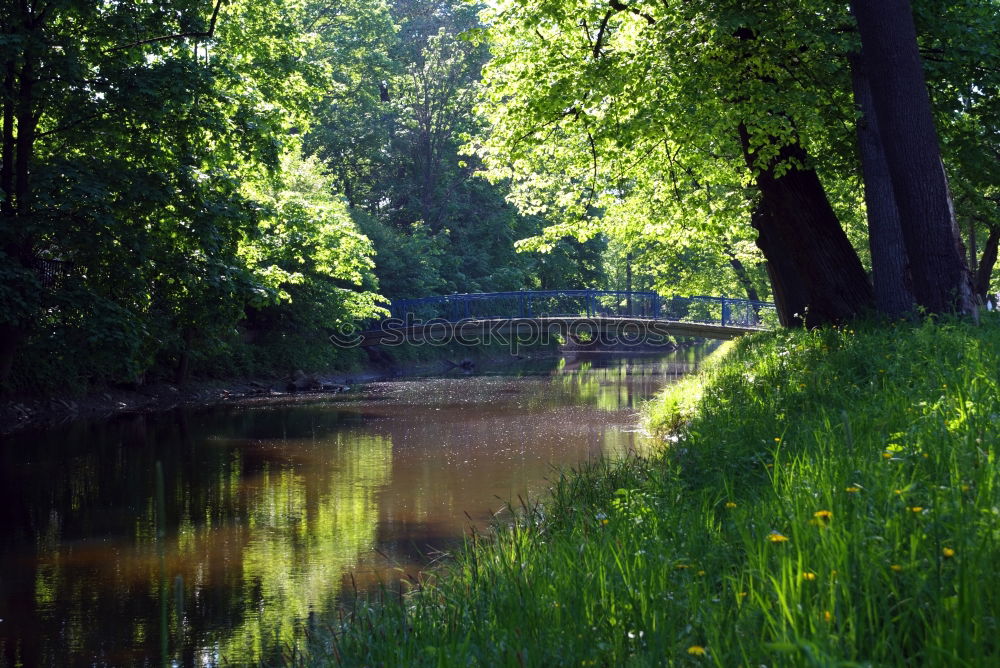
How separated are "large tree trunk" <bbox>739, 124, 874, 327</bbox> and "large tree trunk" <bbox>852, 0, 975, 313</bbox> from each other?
3.02m

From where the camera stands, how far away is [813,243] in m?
12.7

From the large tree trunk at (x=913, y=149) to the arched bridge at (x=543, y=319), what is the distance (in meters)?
22.0

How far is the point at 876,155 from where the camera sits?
11555 millimetres

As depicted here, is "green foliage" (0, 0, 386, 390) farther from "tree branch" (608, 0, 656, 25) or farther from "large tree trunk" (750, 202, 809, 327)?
"large tree trunk" (750, 202, 809, 327)

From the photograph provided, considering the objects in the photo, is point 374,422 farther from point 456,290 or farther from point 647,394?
point 456,290

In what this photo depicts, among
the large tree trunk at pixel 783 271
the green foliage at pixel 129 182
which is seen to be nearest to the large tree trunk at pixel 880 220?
the large tree trunk at pixel 783 271

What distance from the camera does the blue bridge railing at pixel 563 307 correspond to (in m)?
32.7

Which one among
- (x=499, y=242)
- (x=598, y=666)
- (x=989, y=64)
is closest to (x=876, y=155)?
(x=989, y=64)

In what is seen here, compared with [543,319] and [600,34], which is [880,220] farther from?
[543,319]

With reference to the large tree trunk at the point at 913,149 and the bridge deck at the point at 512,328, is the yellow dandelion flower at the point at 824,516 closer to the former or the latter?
the large tree trunk at the point at 913,149

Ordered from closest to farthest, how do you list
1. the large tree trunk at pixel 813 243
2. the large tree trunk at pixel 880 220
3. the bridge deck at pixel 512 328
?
the large tree trunk at pixel 880 220, the large tree trunk at pixel 813 243, the bridge deck at pixel 512 328

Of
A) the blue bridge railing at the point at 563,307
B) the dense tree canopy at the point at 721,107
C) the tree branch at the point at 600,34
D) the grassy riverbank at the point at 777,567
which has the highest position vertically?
the tree branch at the point at 600,34

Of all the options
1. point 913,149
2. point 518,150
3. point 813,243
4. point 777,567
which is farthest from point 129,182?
point 777,567

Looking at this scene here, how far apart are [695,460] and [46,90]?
1235 cm
